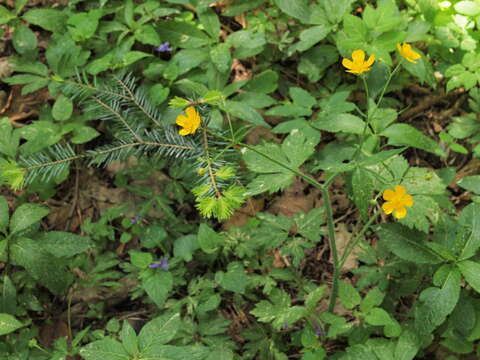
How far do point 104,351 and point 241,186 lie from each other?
0.93 m

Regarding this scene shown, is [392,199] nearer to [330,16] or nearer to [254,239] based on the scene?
[254,239]

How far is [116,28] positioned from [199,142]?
133 cm

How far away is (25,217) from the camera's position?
82.7 inches

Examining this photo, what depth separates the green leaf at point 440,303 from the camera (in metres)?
1.67

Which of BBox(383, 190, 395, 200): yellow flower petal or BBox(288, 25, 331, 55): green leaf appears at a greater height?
BBox(288, 25, 331, 55): green leaf

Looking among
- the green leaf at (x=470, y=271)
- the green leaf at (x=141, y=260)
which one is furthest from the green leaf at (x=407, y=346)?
the green leaf at (x=141, y=260)

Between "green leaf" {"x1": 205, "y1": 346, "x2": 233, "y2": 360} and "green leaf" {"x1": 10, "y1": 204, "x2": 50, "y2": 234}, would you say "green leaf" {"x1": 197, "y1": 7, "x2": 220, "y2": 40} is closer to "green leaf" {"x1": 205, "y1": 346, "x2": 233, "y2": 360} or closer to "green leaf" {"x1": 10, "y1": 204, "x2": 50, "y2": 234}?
"green leaf" {"x1": 10, "y1": 204, "x2": 50, "y2": 234}

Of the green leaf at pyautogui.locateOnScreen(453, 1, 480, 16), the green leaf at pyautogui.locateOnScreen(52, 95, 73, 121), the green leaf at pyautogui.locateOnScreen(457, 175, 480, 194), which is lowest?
the green leaf at pyautogui.locateOnScreen(52, 95, 73, 121)

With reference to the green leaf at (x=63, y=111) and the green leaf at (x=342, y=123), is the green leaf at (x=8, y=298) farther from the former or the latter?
A: the green leaf at (x=342, y=123)

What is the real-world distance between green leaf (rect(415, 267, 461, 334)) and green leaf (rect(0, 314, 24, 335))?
1708 millimetres

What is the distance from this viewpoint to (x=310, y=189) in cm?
263

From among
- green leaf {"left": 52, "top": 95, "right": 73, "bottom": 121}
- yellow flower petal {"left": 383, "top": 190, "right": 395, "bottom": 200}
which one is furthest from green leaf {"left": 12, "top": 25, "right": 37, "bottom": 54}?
yellow flower petal {"left": 383, "top": 190, "right": 395, "bottom": 200}

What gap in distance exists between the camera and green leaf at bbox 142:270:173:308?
6.80ft

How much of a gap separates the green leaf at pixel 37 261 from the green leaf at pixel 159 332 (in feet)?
2.01
